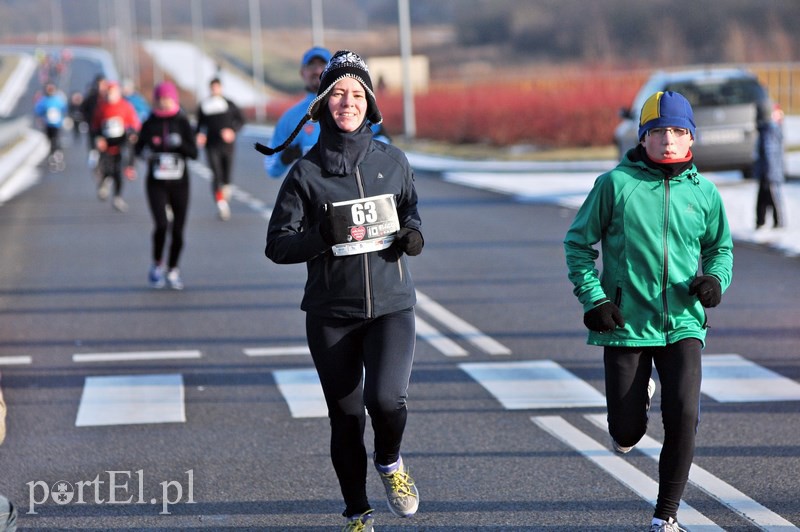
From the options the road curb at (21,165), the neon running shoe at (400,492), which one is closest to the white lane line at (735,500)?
the neon running shoe at (400,492)

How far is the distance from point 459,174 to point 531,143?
28.4 feet

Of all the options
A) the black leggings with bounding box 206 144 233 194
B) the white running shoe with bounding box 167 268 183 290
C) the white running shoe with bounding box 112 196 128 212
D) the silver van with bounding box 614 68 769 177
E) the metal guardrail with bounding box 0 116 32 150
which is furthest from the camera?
the metal guardrail with bounding box 0 116 32 150

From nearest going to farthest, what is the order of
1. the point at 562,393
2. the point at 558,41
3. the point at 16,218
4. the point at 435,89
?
1. the point at 562,393
2. the point at 16,218
3. the point at 435,89
4. the point at 558,41

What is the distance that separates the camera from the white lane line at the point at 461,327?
31.7 feet

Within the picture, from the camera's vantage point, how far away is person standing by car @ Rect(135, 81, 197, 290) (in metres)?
12.8

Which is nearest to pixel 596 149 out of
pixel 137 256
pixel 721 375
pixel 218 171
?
pixel 218 171

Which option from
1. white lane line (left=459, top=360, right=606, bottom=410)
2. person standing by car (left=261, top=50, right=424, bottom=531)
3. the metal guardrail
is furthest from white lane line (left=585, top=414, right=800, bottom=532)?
the metal guardrail

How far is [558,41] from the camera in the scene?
283 feet

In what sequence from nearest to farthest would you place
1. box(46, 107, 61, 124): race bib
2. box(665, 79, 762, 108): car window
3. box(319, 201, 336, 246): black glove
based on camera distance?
box(319, 201, 336, 246): black glove → box(665, 79, 762, 108): car window → box(46, 107, 61, 124): race bib

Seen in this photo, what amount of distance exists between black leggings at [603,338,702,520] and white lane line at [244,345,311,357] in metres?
4.59

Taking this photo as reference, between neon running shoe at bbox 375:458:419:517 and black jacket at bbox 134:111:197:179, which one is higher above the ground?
black jacket at bbox 134:111:197:179

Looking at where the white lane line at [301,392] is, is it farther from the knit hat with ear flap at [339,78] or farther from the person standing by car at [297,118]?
the knit hat with ear flap at [339,78]

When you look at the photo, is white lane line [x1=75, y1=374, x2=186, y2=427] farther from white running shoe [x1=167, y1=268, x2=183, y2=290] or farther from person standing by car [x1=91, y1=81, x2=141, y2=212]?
person standing by car [x1=91, y1=81, x2=141, y2=212]

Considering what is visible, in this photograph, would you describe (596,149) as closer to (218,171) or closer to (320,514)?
(218,171)
